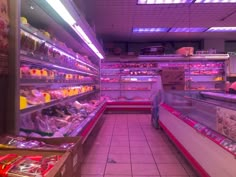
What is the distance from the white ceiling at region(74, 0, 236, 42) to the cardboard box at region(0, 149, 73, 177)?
4321 millimetres

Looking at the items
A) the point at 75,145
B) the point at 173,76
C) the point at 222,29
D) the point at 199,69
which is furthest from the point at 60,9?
the point at 199,69

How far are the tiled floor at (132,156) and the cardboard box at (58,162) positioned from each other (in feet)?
7.24

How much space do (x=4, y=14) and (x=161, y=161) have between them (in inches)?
128

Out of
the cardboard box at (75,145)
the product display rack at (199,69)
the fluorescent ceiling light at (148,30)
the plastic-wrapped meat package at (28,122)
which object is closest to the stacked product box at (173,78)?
the fluorescent ceiling light at (148,30)

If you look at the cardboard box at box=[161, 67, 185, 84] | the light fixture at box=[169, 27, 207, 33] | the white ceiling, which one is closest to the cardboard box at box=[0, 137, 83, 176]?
the white ceiling

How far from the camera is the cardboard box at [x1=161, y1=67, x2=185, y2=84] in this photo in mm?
6578

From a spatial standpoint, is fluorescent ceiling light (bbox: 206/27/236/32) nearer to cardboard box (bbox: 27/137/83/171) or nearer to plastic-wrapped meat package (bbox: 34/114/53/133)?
plastic-wrapped meat package (bbox: 34/114/53/133)

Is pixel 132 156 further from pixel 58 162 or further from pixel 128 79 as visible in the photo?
pixel 128 79

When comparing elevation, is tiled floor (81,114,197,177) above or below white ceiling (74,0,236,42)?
below

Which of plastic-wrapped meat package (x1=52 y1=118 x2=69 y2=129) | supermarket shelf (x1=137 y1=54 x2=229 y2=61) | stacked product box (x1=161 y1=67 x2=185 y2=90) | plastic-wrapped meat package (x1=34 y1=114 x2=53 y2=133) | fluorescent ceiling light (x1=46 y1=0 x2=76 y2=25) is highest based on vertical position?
supermarket shelf (x1=137 y1=54 x2=229 y2=61)

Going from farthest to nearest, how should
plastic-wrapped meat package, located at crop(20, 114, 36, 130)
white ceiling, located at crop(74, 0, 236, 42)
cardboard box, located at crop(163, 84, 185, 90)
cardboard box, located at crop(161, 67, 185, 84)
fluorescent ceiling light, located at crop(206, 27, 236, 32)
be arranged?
fluorescent ceiling light, located at crop(206, 27, 236, 32), cardboard box, located at crop(163, 84, 185, 90), cardboard box, located at crop(161, 67, 185, 84), white ceiling, located at crop(74, 0, 236, 42), plastic-wrapped meat package, located at crop(20, 114, 36, 130)

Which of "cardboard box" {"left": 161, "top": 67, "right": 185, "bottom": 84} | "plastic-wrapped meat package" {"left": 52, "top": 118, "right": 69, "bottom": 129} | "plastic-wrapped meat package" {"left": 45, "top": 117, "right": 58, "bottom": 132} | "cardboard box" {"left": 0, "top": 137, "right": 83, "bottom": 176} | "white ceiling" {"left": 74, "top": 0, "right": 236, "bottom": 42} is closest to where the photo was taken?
"cardboard box" {"left": 0, "top": 137, "right": 83, "bottom": 176}

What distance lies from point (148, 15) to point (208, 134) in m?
4.95

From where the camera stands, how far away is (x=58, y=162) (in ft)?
4.01
